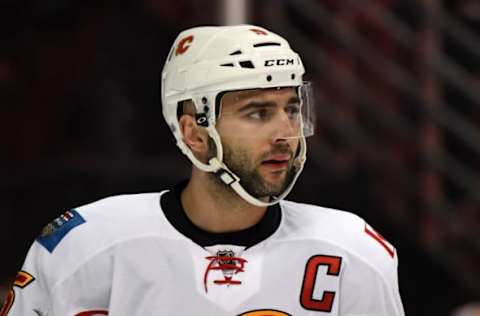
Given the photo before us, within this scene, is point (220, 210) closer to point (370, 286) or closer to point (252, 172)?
point (252, 172)

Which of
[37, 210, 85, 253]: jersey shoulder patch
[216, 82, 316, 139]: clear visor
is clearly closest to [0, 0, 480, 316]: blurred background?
[37, 210, 85, 253]: jersey shoulder patch

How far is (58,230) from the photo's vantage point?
3.00 metres

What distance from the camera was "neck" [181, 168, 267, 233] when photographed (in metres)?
2.99

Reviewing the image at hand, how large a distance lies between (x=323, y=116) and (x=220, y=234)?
246 cm

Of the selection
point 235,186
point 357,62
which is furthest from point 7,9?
point 235,186

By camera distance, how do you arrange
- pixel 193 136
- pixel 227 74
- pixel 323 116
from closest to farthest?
pixel 227 74
pixel 193 136
pixel 323 116

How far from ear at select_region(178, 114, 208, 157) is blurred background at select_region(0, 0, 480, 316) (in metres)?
1.88

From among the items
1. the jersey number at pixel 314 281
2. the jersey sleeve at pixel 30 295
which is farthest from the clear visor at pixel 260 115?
the jersey sleeve at pixel 30 295

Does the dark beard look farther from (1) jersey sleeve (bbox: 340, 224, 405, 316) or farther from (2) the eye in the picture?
(1) jersey sleeve (bbox: 340, 224, 405, 316)

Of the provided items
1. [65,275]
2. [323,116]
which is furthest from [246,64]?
[323,116]

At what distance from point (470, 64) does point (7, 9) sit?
5.82ft

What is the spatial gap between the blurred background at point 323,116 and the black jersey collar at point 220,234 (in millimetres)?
1886

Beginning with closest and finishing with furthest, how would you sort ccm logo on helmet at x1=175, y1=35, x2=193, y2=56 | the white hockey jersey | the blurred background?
the white hockey jersey
ccm logo on helmet at x1=175, y1=35, x2=193, y2=56
the blurred background

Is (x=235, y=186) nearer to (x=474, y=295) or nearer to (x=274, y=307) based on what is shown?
(x=274, y=307)
